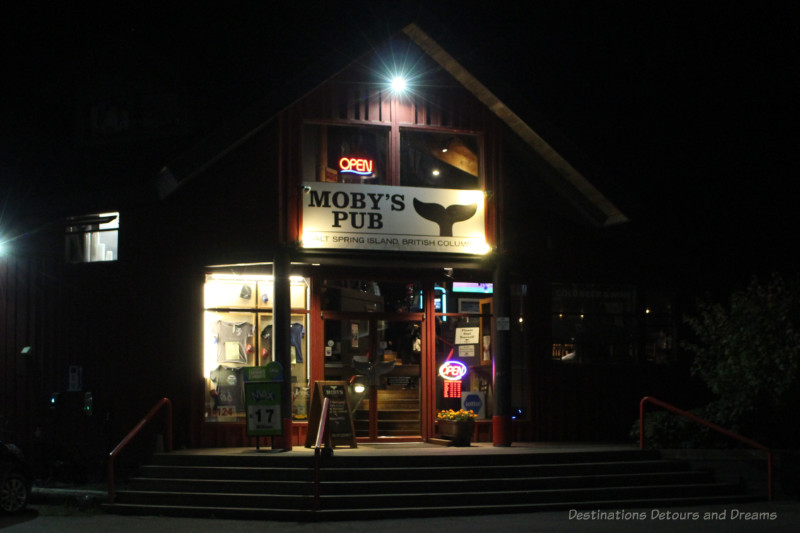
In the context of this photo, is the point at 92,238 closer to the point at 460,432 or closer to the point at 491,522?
the point at 460,432

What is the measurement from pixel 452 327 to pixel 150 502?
611 cm

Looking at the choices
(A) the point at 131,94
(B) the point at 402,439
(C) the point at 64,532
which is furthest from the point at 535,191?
(C) the point at 64,532

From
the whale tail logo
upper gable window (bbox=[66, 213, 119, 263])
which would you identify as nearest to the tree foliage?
the whale tail logo

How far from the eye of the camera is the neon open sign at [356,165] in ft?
49.4

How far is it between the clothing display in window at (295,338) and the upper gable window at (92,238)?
2.86 m

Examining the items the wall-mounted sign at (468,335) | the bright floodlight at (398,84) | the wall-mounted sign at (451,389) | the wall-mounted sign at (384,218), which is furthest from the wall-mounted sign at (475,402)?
the bright floodlight at (398,84)

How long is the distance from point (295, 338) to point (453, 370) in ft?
9.36

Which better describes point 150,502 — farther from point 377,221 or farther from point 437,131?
point 437,131

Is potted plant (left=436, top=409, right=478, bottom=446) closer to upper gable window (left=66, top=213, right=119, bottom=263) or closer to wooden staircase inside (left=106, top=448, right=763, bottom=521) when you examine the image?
wooden staircase inside (left=106, top=448, right=763, bottom=521)

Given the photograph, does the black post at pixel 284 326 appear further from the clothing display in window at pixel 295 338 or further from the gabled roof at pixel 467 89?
the gabled roof at pixel 467 89

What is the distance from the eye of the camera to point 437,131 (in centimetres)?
1541

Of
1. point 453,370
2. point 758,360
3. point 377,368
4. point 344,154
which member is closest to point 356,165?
point 344,154

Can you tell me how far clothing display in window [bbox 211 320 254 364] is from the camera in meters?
15.2

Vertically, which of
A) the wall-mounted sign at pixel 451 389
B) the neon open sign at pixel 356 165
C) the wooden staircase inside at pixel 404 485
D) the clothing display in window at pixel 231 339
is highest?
the neon open sign at pixel 356 165
